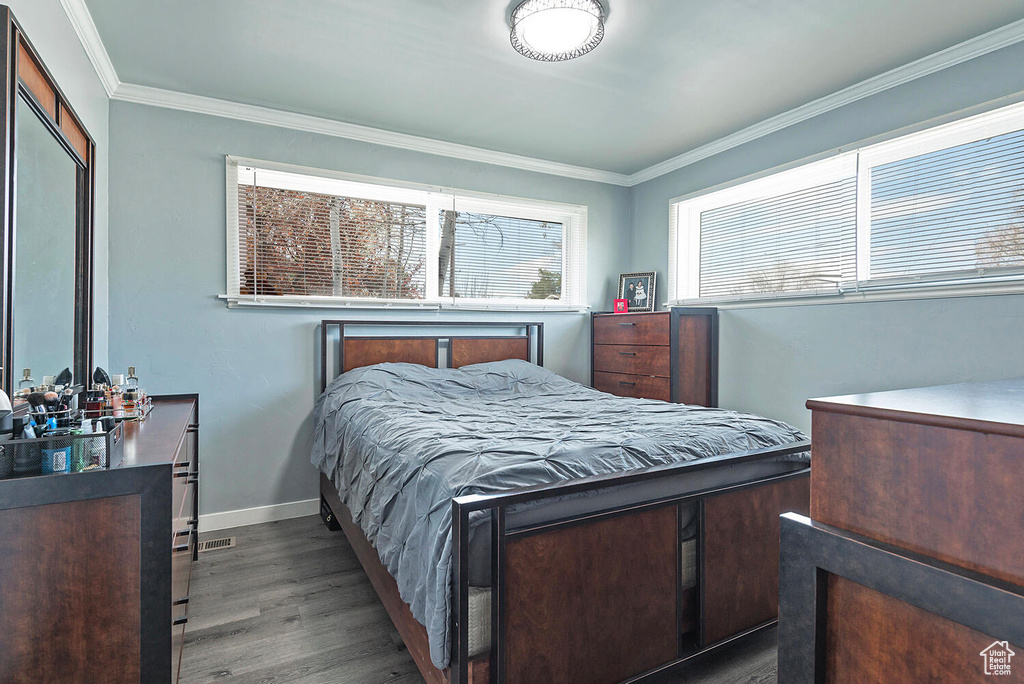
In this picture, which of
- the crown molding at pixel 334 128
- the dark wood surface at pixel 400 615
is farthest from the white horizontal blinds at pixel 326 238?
the dark wood surface at pixel 400 615

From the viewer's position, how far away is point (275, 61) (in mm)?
2541

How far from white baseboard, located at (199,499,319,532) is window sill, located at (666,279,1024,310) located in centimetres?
297

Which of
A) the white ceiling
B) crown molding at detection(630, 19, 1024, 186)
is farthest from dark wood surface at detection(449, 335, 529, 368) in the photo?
crown molding at detection(630, 19, 1024, 186)

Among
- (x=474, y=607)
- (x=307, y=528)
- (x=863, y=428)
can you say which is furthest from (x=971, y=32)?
(x=307, y=528)

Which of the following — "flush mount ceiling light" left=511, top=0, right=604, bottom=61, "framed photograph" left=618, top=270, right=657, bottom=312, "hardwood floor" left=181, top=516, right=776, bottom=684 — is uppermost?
"flush mount ceiling light" left=511, top=0, right=604, bottom=61

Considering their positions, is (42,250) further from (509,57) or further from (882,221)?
(882,221)

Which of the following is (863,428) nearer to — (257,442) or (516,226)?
(257,442)

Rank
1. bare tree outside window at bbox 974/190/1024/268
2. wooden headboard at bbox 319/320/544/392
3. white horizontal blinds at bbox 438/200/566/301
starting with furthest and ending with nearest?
white horizontal blinds at bbox 438/200/566/301, wooden headboard at bbox 319/320/544/392, bare tree outside window at bbox 974/190/1024/268

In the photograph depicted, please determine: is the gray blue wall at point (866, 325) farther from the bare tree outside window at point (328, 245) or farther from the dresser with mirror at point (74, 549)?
the dresser with mirror at point (74, 549)

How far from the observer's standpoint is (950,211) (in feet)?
8.24

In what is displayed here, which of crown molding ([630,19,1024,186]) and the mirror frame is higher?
crown molding ([630,19,1024,186])

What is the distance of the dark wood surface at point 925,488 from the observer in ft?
1.49

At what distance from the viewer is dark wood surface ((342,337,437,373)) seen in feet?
10.8

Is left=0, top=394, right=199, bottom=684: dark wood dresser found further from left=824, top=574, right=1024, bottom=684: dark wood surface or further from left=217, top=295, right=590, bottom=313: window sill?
left=217, top=295, right=590, bottom=313: window sill
